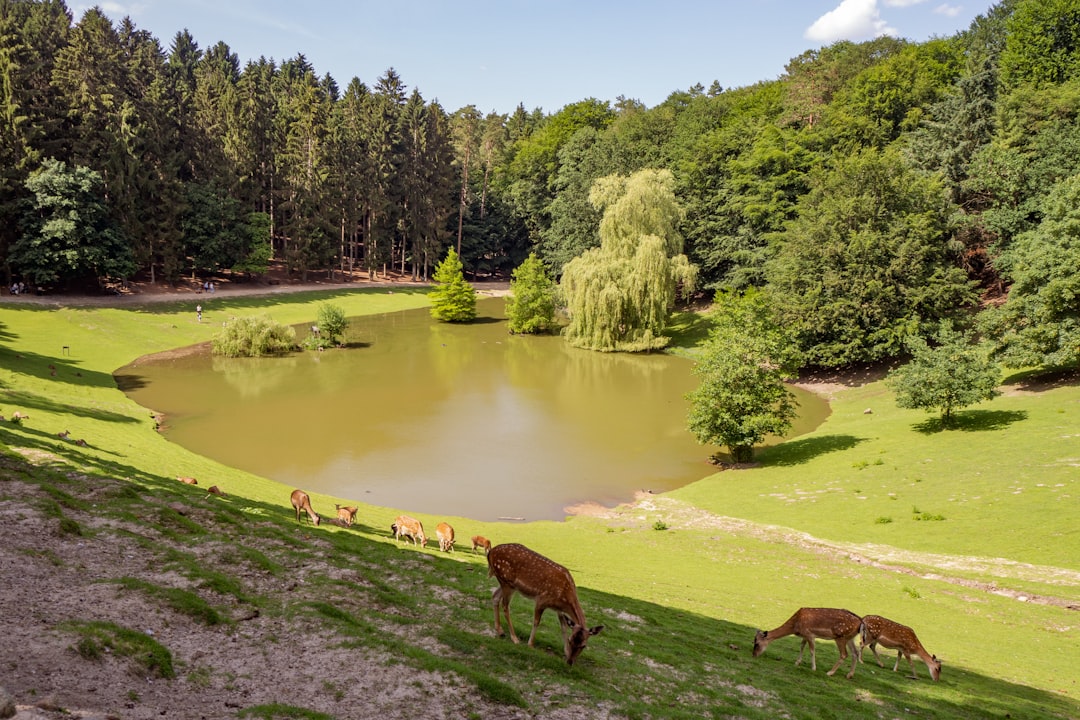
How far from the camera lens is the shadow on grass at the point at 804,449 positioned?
32.0 meters

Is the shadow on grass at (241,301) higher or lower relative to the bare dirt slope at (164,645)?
higher

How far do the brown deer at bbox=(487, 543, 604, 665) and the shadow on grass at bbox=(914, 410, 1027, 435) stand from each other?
28.9 metres

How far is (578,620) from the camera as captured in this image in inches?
394

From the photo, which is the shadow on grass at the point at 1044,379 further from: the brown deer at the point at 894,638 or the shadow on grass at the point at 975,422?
the brown deer at the point at 894,638

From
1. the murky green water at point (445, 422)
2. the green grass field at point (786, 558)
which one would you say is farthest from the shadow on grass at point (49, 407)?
the murky green water at point (445, 422)

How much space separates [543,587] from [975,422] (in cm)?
3081

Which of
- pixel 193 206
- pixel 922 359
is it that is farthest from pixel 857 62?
pixel 193 206

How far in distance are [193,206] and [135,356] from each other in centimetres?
2771

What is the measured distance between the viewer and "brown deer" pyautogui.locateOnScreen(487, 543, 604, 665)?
32.6 ft

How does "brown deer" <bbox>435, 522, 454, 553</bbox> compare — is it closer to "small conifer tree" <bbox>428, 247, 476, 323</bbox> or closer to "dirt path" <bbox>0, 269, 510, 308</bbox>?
"dirt path" <bbox>0, 269, 510, 308</bbox>

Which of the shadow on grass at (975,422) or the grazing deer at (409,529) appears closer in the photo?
the grazing deer at (409,529)

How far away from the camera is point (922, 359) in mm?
32125

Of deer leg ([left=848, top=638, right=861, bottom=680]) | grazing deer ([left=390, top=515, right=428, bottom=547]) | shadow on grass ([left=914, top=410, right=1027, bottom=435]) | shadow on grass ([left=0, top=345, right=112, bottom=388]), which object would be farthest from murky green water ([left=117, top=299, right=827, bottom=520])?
deer leg ([left=848, top=638, right=861, bottom=680])

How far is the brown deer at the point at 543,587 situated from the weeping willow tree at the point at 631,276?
48957mm
